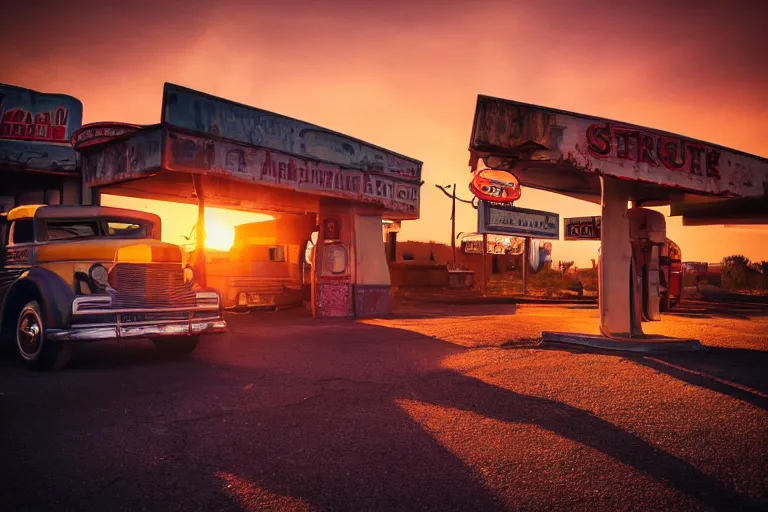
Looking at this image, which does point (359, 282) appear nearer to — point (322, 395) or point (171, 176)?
point (171, 176)

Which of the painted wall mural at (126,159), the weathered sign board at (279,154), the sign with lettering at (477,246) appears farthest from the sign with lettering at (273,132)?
the sign with lettering at (477,246)

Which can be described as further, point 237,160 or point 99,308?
point 237,160

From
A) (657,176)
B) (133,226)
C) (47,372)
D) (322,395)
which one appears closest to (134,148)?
(133,226)

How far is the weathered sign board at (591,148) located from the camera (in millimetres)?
7871

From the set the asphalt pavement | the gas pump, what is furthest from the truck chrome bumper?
the gas pump

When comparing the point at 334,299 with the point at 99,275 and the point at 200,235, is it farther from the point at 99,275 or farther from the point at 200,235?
the point at 99,275

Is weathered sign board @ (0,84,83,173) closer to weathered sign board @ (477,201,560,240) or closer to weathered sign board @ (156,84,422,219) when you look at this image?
weathered sign board @ (156,84,422,219)

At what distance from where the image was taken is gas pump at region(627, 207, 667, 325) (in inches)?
348

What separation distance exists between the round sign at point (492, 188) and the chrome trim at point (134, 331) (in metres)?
15.0

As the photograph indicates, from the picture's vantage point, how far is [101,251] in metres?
6.87

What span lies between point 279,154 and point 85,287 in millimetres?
5992

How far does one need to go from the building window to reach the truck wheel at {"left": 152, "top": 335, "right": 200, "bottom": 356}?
721cm

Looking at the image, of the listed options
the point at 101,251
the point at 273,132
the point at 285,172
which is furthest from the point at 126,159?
the point at 101,251

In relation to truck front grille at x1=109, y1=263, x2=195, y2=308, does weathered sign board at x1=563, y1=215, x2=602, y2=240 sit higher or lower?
higher
